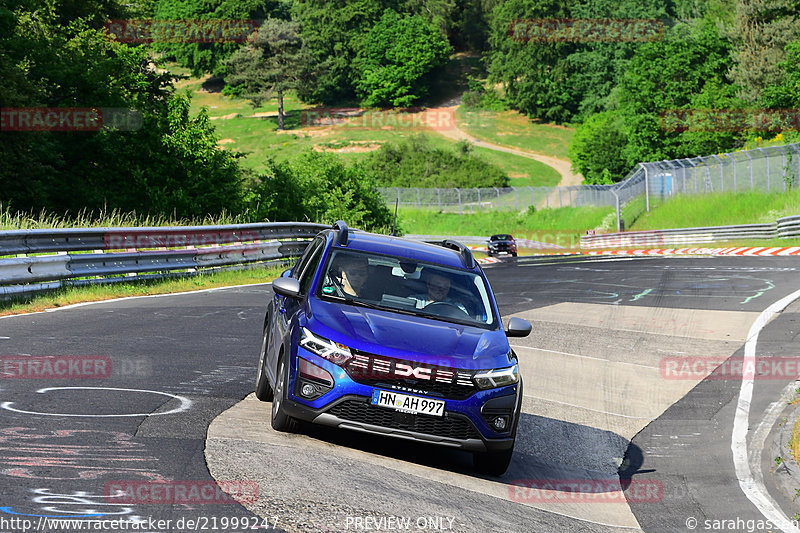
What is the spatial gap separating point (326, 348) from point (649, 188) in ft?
182

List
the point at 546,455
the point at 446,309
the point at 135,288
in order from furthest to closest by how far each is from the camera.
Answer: the point at 135,288
the point at 546,455
the point at 446,309

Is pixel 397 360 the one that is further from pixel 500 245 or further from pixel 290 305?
pixel 500 245

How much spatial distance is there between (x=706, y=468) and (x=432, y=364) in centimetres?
330

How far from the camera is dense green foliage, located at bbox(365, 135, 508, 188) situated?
349 ft

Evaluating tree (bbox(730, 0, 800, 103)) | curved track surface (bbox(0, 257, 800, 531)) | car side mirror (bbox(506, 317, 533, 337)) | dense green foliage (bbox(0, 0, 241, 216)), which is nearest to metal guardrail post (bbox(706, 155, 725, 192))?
tree (bbox(730, 0, 800, 103))

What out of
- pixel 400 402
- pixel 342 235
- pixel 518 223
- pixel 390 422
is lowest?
pixel 518 223

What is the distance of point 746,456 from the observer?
9.28 metres

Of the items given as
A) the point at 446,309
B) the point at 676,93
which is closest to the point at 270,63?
the point at 676,93

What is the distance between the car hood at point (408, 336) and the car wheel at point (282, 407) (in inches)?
17.2

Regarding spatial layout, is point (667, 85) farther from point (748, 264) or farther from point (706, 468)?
point (706, 468)

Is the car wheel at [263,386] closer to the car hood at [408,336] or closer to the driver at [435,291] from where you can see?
the car hood at [408,336]

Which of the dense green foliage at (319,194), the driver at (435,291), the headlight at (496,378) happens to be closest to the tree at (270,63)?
the dense green foliage at (319,194)

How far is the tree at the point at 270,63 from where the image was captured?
14400cm

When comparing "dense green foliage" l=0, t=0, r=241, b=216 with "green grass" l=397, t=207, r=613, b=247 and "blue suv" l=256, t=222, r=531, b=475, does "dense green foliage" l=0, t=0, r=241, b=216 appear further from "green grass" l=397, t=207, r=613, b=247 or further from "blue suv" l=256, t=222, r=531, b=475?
"green grass" l=397, t=207, r=613, b=247
